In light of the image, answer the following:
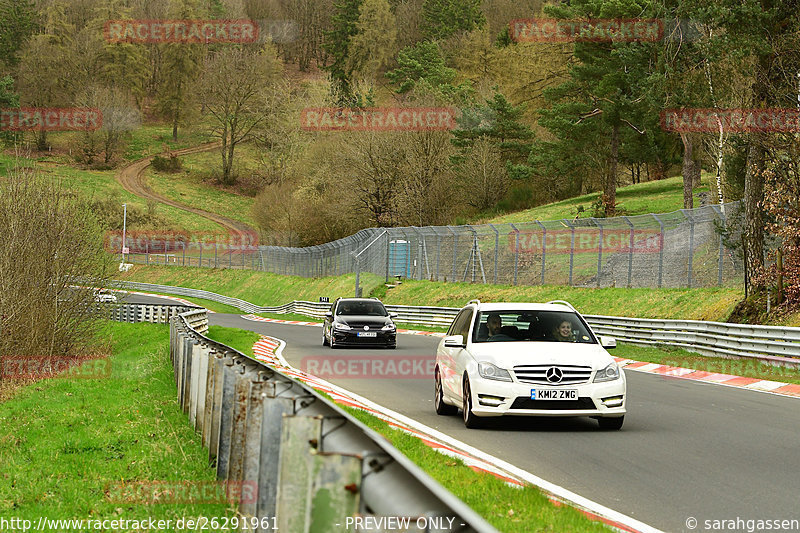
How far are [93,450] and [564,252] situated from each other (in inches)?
1239

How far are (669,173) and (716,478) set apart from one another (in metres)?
81.1

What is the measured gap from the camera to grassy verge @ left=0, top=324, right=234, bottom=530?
22.9 feet

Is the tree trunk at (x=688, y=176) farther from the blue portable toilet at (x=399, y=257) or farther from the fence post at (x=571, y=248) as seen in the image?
the fence post at (x=571, y=248)

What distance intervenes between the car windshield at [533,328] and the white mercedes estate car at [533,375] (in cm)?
1

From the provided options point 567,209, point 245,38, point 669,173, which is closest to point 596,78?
point 567,209

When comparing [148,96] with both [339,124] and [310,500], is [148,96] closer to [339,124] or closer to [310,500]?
[339,124]

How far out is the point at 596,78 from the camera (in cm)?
6531

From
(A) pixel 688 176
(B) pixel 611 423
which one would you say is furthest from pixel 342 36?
(B) pixel 611 423

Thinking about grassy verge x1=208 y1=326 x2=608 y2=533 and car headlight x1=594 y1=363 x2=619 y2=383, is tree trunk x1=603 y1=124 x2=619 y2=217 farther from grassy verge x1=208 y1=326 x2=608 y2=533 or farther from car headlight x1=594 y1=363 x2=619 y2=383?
grassy verge x1=208 y1=326 x2=608 y2=533

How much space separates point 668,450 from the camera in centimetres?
1062

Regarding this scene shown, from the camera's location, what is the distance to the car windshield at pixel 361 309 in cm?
3000

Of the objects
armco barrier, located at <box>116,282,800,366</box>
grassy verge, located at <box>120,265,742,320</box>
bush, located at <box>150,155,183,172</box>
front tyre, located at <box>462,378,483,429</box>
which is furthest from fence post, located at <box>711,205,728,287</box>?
bush, located at <box>150,155,183,172</box>

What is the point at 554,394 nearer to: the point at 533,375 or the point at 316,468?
the point at 533,375

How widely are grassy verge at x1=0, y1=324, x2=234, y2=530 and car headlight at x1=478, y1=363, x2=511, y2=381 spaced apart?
3517mm
